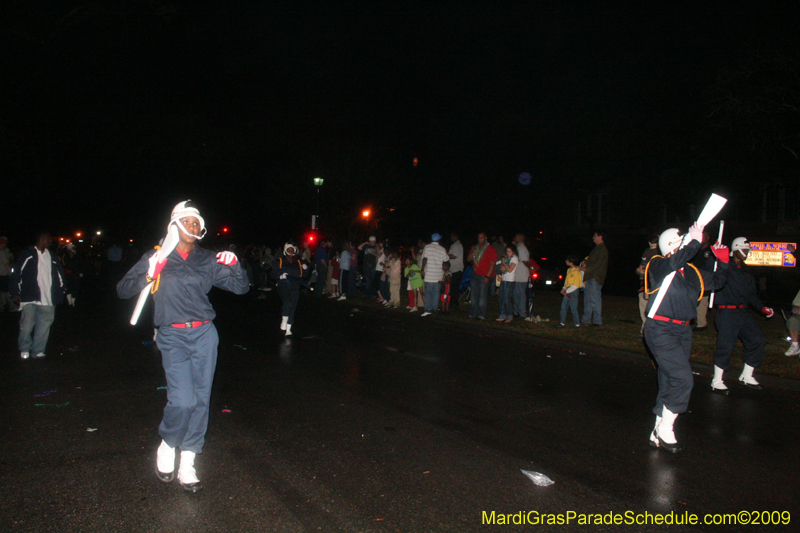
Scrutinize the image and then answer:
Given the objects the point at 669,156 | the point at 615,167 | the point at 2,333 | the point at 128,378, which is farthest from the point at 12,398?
the point at 615,167

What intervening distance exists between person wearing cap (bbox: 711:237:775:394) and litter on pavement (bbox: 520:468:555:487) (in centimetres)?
365

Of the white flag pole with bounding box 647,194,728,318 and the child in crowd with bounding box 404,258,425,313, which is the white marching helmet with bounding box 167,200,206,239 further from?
the child in crowd with bounding box 404,258,425,313

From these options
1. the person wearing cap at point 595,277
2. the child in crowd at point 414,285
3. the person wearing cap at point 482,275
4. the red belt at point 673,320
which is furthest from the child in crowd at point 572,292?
the red belt at point 673,320

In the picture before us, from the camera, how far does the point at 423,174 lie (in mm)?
37469

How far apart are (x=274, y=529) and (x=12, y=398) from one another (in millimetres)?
4305

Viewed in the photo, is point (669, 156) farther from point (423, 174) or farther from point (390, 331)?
point (390, 331)

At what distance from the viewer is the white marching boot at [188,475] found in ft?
12.8

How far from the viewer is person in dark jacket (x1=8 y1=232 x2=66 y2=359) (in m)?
7.98

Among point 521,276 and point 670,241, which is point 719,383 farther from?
point 521,276

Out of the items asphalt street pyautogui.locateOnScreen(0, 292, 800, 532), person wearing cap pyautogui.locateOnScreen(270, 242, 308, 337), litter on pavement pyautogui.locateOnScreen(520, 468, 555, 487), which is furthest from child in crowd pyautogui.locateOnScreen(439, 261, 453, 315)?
litter on pavement pyautogui.locateOnScreen(520, 468, 555, 487)

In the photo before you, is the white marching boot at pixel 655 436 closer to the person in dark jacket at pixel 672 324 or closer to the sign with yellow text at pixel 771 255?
the person in dark jacket at pixel 672 324

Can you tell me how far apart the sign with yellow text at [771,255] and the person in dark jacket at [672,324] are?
22.9 metres

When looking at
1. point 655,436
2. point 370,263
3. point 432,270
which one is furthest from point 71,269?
point 655,436

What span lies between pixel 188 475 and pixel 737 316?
613 cm
